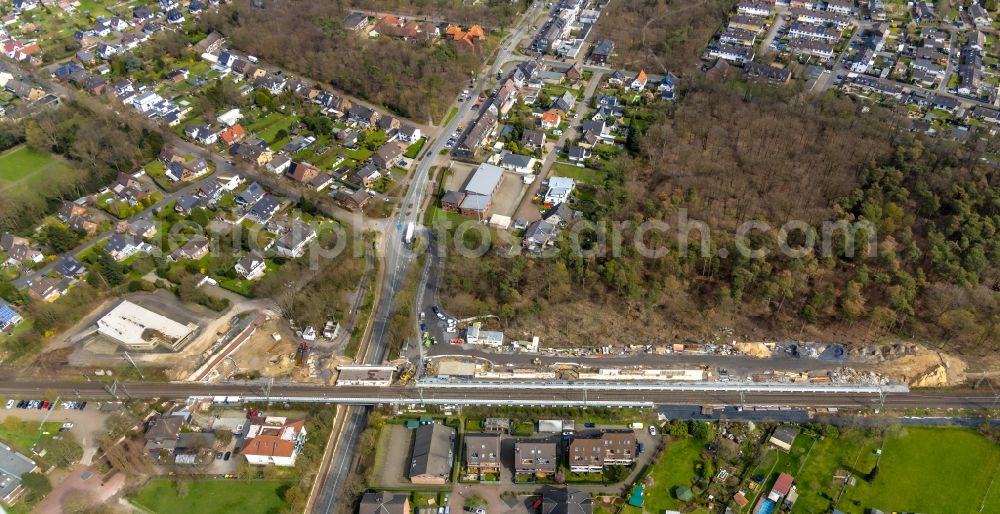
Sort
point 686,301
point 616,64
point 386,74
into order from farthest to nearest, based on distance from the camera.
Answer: point 616,64 < point 386,74 < point 686,301

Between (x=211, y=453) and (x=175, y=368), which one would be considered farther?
(x=175, y=368)

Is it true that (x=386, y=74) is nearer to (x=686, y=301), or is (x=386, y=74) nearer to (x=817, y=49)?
(x=686, y=301)

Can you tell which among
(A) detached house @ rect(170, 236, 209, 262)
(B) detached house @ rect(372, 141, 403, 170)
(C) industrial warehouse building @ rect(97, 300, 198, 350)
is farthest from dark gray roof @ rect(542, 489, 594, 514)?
(B) detached house @ rect(372, 141, 403, 170)

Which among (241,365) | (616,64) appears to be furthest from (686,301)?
(616,64)

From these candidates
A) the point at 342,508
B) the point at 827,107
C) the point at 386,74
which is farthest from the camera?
the point at 386,74

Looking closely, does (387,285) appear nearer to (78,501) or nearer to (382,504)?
(382,504)

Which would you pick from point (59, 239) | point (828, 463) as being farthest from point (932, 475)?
point (59, 239)

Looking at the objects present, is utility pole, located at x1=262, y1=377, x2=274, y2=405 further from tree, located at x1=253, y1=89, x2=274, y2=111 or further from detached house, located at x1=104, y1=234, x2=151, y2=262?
tree, located at x1=253, y1=89, x2=274, y2=111
